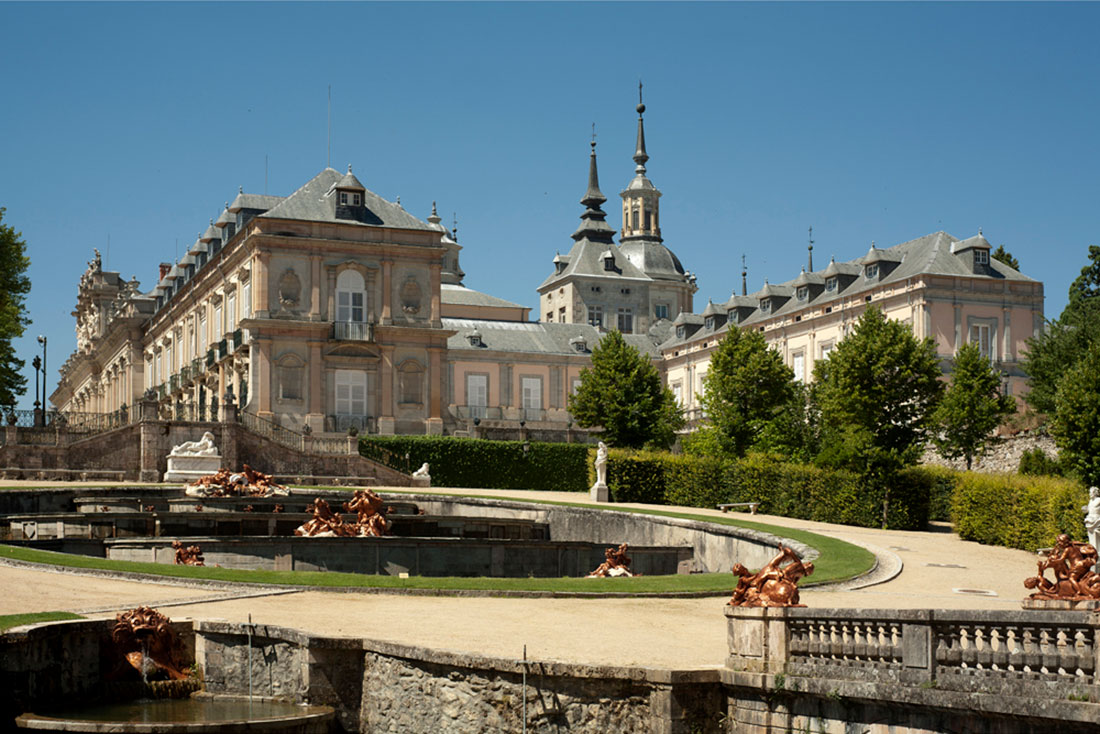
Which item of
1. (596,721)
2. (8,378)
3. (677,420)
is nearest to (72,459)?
(8,378)

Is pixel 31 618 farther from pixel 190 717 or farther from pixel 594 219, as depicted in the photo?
pixel 594 219

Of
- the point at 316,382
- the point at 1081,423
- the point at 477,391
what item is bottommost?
the point at 1081,423

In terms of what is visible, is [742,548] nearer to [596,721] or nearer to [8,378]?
[596,721]

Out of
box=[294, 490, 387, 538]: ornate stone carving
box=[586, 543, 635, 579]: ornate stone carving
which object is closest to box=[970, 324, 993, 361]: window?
box=[294, 490, 387, 538]: ornate stone carving

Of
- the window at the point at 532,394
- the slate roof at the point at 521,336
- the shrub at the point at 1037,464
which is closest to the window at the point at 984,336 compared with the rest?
the shrub at the point at 1037,464

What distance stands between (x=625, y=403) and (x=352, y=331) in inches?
486

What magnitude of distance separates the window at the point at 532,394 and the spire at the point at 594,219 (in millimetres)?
31189

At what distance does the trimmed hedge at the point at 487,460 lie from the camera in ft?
175

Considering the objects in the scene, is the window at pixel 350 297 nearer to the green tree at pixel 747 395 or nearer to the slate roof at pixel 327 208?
the slate roof at pixel 327 208

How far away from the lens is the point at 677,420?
6016cm

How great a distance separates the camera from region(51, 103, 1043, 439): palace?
5806cm

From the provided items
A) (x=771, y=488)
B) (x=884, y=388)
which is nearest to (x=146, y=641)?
(x=771, y=488)

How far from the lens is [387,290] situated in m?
59.2

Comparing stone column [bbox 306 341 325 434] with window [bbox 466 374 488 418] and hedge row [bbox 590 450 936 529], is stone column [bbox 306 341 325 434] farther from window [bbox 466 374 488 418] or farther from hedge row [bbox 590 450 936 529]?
window [bbox 466 374 488 418]
